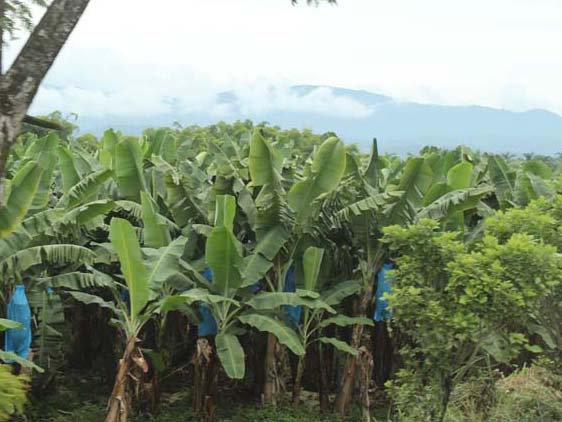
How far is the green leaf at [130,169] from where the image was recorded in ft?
26.6

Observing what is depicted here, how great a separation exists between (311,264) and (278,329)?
89cm

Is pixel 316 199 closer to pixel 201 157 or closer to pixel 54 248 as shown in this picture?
pixel 54 248

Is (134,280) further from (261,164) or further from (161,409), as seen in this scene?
(161,409)

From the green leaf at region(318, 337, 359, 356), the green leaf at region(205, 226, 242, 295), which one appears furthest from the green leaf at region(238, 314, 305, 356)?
the green leaf at region(318, 337, 359, 356)

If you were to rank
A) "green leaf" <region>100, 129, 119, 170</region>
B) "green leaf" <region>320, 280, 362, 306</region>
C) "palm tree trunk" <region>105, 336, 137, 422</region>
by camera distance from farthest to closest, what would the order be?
1. "green leaf" <region>100, 129, 119, 170</region>
2. "green leaf" <region>320, 280, 362, 306</region>
3. "palm tree trunk" <region>105, 336, 137, 422</region>

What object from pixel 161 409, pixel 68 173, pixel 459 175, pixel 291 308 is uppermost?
pixel 459 175

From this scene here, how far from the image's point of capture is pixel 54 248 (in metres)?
6.94

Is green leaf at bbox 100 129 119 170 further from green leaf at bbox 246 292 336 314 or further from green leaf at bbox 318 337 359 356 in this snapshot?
green leaf at bbox 318 337 359 356

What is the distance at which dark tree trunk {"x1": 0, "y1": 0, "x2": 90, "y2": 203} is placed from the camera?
4.60 metres

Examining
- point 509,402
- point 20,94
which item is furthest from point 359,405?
point 20,94

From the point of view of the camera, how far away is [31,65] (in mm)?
4699

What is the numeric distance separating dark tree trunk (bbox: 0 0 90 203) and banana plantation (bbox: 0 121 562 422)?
1.70 m

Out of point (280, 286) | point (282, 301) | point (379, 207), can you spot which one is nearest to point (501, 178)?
point (379, 207)

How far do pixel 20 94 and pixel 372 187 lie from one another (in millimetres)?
4516
